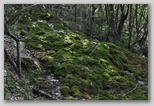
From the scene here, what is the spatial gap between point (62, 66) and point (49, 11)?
112cm

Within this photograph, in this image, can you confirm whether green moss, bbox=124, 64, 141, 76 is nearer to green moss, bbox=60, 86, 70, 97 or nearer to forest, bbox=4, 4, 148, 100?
forest, bbox=4, 4, 148, 100

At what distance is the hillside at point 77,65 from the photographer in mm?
3926

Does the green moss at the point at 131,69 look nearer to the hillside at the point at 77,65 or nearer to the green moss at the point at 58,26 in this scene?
the hillside at the point at 77,65

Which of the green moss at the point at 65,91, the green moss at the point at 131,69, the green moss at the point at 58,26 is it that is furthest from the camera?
the green moss at the point at 58,26

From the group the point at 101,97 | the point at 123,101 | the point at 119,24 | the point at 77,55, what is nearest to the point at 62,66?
the point at 77,55

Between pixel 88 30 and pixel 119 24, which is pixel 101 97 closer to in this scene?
pixel 88 30

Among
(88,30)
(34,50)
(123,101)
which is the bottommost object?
(123,101)

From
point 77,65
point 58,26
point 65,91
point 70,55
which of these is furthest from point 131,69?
point 58,26

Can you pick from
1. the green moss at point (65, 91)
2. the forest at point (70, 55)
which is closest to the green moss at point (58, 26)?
the forest at point (70, 55)

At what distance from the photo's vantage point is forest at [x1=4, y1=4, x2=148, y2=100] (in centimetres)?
389

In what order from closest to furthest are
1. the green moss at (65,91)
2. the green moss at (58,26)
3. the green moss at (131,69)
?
the green moss at (65,91) → the green moss at (131,69) → the green moss at (58,26)

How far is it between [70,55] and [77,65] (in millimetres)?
216

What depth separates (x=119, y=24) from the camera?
5.03 meters

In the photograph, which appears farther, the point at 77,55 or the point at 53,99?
the point at 77,55
